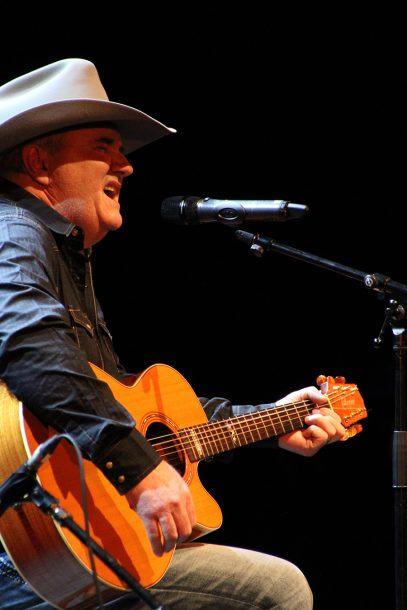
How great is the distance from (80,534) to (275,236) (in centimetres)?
321

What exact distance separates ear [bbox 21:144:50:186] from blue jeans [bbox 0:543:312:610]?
1.24 m

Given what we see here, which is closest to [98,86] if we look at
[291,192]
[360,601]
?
[291,192]

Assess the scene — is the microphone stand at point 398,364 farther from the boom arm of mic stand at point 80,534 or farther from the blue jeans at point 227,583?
the boom arm of mic stand at point 80,534

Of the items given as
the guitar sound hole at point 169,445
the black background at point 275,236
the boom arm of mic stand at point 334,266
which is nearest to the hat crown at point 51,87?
the boom arm of mic stand at point 334,266

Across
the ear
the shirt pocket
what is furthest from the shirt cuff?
the ear

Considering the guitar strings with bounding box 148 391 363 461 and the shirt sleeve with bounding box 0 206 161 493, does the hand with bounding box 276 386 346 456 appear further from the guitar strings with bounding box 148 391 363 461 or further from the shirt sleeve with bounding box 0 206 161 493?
the shirt sleeve with bounding box 0 206 161 493

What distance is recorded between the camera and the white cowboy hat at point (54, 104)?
242 centimetres

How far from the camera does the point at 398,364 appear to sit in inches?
115

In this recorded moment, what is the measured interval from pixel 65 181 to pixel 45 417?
0.88 meters

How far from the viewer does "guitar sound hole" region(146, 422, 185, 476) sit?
98.8 inches

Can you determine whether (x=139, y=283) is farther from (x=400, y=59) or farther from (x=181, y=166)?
(x=400, y=59)

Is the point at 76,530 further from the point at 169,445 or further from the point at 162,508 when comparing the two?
the point at 169,445

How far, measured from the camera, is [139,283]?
4246 millimetres

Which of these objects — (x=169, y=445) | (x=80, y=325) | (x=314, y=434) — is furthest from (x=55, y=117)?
(x=314, y=434)
